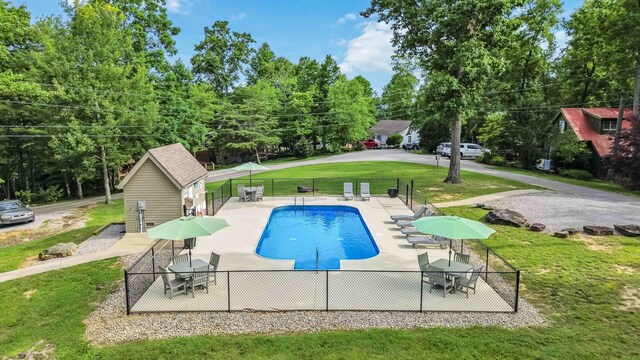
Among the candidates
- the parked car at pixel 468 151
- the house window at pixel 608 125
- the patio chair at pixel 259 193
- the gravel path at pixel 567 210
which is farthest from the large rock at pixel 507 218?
the parked car at pixel 468 151

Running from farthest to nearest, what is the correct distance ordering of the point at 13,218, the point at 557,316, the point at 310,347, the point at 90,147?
the point at 90,147 → the point at 13,218 → the point at 557,316 → the point at 310,347

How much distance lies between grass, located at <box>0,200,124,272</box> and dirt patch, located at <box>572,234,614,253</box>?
2159 cm

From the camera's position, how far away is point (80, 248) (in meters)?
16.0

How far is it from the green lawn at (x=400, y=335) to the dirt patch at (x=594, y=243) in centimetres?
224

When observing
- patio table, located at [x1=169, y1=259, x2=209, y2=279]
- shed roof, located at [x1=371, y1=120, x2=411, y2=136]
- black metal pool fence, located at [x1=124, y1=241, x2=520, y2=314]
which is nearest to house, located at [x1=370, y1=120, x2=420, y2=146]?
shed roof, located at [x1=371, y1=120, x2=411, y2=136]

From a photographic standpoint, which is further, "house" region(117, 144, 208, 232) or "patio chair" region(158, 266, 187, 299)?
"house" region(117, 144, 208, 232)

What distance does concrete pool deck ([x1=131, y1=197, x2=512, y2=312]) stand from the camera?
10.1 meters

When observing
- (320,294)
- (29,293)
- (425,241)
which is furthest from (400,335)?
(29,293)

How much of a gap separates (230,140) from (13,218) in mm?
26842

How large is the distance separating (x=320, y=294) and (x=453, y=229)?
162 inches

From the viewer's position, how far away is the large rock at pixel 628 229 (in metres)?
16.1

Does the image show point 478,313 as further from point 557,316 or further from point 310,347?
point 310,347

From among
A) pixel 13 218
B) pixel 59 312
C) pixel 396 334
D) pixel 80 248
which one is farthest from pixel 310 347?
pixel 13 218

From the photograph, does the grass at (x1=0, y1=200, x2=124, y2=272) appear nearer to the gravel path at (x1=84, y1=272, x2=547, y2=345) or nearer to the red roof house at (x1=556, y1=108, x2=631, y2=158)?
the gravel path at (x1=84, y1=272, x2=547, y2=345)
